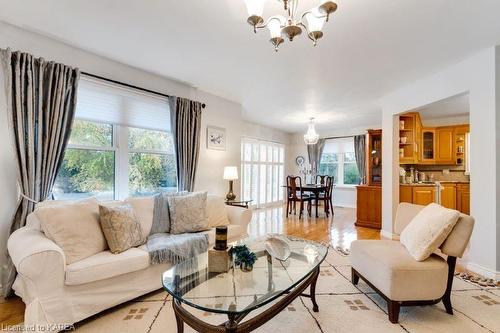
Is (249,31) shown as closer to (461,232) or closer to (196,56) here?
(196,56)

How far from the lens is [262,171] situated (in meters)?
7.51

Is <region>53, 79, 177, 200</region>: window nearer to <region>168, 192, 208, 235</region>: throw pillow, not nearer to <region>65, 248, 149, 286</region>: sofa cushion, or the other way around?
<region>168, 192, 208, 235</region>: throw pillow

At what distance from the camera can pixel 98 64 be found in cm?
287

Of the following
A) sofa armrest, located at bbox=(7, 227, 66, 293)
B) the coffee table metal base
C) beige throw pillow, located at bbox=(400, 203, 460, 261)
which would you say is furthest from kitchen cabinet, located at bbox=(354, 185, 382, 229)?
sofa armrest, located at bbox=(7, 227, 66, 293)

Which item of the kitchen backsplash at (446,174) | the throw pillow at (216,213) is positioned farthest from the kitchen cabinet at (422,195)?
the throw pillow at (216,213)

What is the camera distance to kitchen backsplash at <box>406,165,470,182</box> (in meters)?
5.39

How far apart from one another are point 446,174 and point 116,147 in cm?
657

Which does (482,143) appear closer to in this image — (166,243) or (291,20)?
(291,20)

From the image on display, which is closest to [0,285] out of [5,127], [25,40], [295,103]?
[5,127]

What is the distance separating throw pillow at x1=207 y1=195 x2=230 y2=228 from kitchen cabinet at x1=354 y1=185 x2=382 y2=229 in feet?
10.7

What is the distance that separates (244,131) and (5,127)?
4942 millimetres

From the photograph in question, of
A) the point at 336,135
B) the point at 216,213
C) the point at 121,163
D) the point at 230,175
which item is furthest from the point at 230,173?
the point at 336,135

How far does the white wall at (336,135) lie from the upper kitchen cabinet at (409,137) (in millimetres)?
2220

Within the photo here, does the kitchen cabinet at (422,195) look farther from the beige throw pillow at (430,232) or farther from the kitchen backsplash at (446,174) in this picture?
the beige throw pillow at (430,232)
